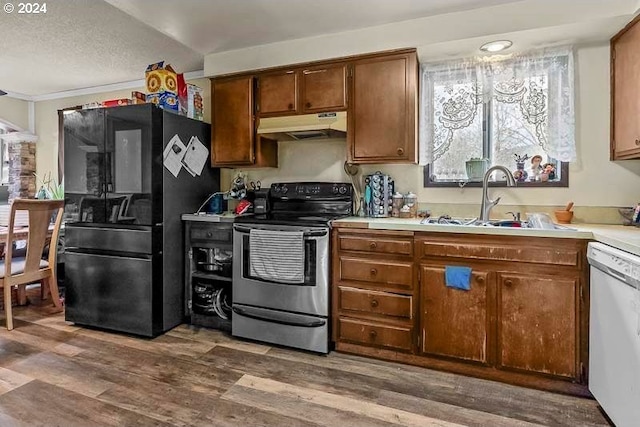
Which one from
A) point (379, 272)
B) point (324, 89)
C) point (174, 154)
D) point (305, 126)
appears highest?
point (324, 89)

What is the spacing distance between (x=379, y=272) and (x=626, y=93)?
1889mm

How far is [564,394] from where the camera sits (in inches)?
80.7

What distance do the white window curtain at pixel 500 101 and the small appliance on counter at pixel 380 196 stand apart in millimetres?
320

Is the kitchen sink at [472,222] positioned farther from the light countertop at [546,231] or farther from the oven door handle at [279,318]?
the oven door handle at [279,318]

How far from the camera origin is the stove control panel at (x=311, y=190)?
2.97 m

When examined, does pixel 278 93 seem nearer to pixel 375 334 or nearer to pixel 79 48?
pixel 79 48

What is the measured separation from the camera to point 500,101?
104 inches

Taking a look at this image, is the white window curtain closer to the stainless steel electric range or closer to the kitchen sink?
the kitchen sink

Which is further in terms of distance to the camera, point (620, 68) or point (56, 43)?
point (56, 43)

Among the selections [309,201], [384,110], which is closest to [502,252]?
[384,110]

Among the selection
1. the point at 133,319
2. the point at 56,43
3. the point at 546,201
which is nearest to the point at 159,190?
the point at 133,319

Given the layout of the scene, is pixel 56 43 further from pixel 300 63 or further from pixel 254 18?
pixel 300 63

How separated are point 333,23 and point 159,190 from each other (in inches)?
71.9

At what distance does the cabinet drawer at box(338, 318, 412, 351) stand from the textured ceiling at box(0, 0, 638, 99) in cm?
207
